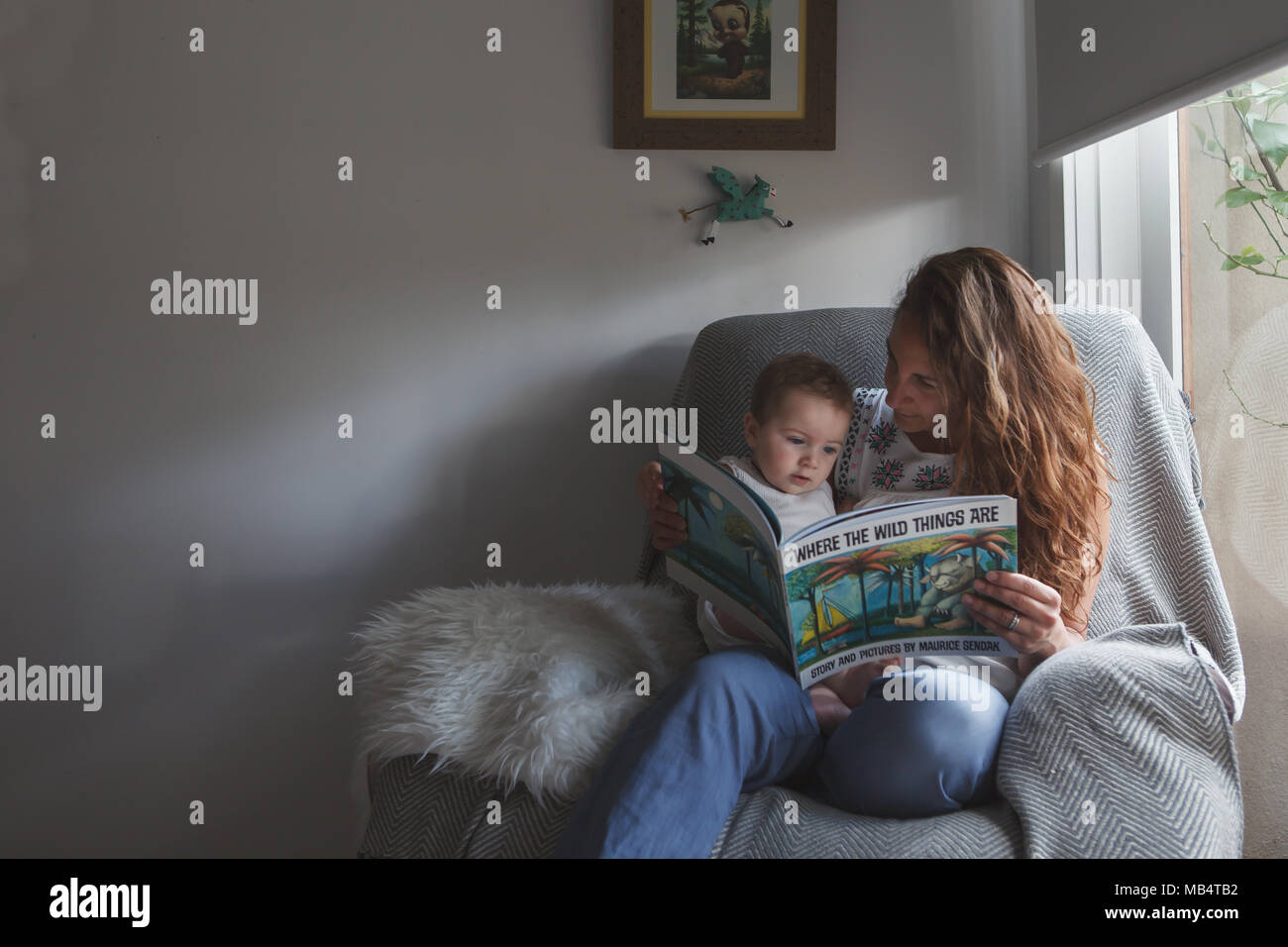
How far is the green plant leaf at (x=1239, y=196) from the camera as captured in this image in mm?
1416

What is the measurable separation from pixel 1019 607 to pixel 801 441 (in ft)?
1.29

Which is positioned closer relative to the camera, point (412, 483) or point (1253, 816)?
point (1253, 816)

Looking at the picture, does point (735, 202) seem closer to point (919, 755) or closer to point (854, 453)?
point (854, 453)

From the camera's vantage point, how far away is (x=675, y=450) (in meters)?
1.19

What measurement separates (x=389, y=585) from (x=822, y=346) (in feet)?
3.20

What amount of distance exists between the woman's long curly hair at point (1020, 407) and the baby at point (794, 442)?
0.15m

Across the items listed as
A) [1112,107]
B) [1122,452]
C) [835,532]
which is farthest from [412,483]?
[1112,107]

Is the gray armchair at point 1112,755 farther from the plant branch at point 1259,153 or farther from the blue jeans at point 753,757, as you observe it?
the plant branch at point 1259,153

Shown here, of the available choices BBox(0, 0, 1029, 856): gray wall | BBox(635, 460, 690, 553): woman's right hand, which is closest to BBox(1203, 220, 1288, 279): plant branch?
BBox(0, 0, 1029, 856): gray wall

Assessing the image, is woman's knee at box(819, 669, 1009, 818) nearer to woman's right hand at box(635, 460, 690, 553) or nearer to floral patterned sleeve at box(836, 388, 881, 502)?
woman's right hand at box(635, 460, 690, 553)

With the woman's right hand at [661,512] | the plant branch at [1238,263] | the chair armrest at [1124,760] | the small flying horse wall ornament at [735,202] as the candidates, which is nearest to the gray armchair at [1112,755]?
the chair armrest at [1124,760]
